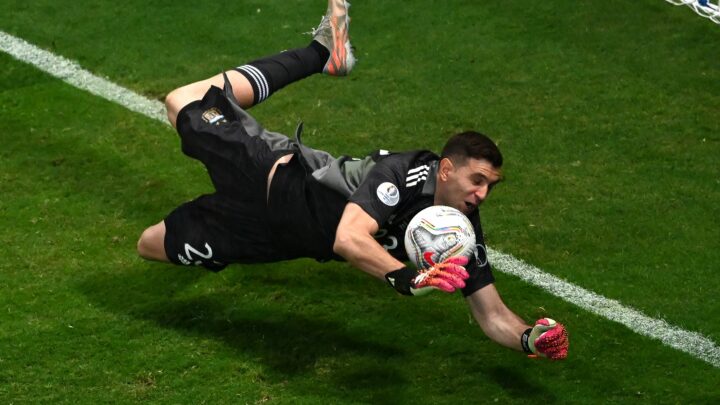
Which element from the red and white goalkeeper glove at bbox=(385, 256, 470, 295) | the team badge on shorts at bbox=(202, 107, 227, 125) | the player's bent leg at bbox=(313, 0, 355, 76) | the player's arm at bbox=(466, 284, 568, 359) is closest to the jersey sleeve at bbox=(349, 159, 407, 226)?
the red and white goalkeeper glove at bbox=(385, 256, 470, 295)

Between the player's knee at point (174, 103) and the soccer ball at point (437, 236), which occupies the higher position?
the soccer ball at point (437, 236)

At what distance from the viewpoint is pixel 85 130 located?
9922 millimetres

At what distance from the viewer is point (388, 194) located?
22.7 feet

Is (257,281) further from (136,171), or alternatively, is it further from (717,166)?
(717,166)

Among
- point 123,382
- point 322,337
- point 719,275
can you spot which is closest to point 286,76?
point 322,337

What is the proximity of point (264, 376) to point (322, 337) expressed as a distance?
50cm

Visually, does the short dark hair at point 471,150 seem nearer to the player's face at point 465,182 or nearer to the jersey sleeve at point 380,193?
the player's face at point 465,182

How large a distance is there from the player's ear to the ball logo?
273 millimetres

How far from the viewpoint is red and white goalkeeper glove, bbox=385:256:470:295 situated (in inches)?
254

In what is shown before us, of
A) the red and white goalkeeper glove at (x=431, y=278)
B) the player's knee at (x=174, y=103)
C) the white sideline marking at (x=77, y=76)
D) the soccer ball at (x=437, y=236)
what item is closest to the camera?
the red and white goalkeeper glove at (x=431, y=278)

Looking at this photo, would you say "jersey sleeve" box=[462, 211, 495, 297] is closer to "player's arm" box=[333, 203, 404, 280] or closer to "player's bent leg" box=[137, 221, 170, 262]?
"player's arm" box=[333, 203, 404, 280]

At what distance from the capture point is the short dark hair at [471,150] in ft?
23.0

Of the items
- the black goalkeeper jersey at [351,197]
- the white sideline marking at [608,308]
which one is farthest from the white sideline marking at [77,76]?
the black goalkeeper jersey at [351,197]

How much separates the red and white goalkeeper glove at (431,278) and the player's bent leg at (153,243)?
6.14 feet
